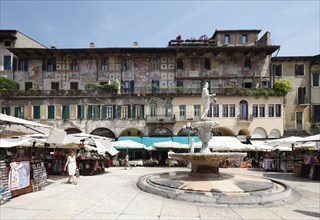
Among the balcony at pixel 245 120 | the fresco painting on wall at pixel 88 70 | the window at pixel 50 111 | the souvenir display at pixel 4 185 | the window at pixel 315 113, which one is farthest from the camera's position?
the fresco painting on wall at pixel 88 70

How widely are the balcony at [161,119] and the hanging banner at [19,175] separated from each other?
20.9 metres

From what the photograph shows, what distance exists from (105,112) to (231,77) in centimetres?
1600

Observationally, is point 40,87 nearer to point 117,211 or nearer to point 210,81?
point 210,81

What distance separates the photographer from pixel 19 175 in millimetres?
9453

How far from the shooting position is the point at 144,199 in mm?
8859

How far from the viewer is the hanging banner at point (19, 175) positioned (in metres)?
9.03

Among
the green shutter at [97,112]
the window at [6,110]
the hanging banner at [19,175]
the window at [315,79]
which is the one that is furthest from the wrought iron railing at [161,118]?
the hanging banner at [19,175]

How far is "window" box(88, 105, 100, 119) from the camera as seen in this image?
1212 inches

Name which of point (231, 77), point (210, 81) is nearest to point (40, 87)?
point (210, 81)

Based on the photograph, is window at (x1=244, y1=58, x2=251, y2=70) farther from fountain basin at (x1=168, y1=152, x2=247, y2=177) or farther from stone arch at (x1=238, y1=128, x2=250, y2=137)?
fountain basin at (x1=168, y1=152, x2=247, y2=177)

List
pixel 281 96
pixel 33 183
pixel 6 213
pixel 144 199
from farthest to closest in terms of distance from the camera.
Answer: pixel 281 96
pixel 33 183
pixel 144 199
pixel 6 213

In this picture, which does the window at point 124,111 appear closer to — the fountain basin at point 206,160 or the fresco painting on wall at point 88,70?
the fresco painting on wall at point 88,70

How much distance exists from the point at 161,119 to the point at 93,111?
8019 millimetres

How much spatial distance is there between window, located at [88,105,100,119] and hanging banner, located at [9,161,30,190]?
21.0 m
